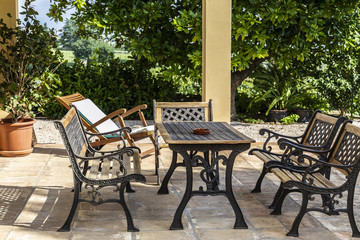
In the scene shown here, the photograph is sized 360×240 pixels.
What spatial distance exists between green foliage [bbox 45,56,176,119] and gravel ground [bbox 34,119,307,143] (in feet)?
1.59

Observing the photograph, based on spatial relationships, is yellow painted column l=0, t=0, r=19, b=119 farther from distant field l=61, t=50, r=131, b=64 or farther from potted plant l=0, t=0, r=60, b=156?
distant field l=61, t=50, r=131, b=64

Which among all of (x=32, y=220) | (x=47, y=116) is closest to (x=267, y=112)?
(x=47, y=116)

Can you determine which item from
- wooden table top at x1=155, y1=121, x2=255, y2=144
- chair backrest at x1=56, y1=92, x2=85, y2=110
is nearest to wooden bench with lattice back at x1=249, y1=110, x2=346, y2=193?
wooden table top at x1=155, y1=121, x2=255, y2=144

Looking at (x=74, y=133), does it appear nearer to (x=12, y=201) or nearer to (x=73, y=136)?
(x=73, y=136)

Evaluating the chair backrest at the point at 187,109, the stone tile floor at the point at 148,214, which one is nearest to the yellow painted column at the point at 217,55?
the chair backrest at the point at 187,109

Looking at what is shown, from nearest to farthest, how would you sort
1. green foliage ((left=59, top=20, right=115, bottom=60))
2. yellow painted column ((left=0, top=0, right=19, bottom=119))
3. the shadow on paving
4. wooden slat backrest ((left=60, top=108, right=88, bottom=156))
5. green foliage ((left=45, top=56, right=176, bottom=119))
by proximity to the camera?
wooden slat backrest ((left=60, top=108, right=88, bottom=156)) < the shadow on paving < yellow painted column ((left=0, top=0, right=19, bottom=119)) < green foliage ((left=45, top=56, right=176, bottom=119)) < green foliage ((left=59, top=20, right=115, bottom=60))

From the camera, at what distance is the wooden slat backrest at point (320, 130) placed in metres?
3.52

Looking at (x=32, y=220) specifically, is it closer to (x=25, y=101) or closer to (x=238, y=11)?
(x=25, y=101)

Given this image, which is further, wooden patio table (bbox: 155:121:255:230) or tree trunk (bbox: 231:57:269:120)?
tree trunk (bbox: 231:57:269:120)

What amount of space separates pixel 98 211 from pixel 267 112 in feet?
19.1

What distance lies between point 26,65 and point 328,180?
3.57 metres

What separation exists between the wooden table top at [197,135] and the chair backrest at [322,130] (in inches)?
26.6

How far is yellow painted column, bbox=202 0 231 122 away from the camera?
18.3 feet

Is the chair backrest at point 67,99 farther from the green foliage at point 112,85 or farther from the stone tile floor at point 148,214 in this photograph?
the green foliage at point 112,85
